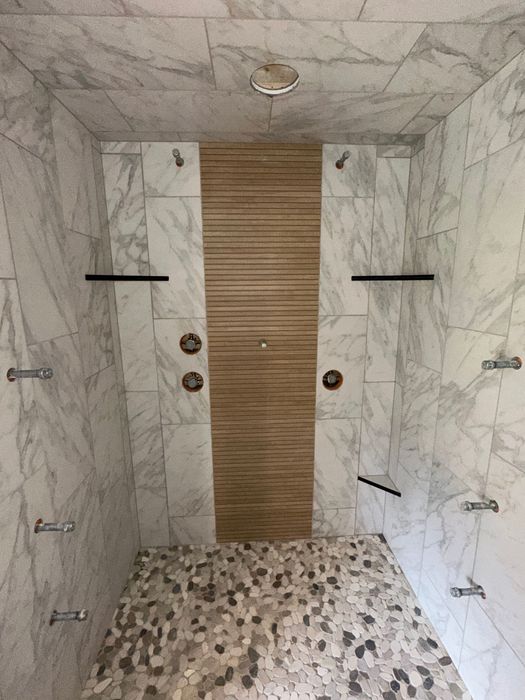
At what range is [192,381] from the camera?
62.9 inches

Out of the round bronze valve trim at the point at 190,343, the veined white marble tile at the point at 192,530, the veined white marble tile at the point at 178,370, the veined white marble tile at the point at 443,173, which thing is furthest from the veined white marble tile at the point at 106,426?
the veined white marble tile at the point at 443,173

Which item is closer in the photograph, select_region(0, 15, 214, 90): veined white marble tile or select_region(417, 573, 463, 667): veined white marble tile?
select_region(0, 15, 214, 90): veined white marble tile

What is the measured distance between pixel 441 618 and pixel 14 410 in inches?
68.5

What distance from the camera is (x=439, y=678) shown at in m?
1.16

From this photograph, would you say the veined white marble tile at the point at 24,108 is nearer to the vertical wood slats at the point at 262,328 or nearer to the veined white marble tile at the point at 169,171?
the veined white marble tile at the point at 169,171

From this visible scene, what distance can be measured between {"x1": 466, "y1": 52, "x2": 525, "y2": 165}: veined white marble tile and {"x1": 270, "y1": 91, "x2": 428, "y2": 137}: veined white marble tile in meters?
0.18

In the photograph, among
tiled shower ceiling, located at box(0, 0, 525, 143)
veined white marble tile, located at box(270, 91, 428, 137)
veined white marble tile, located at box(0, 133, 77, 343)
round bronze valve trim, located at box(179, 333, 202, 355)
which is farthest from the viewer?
round bronze valve trim, located at box(179, 333, 202, 355)

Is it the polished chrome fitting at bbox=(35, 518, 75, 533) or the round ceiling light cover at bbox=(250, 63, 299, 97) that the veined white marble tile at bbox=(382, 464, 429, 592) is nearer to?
the polished chrome fitting at bbox=(35, 518, 75, 533)

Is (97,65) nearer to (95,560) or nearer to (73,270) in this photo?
(73,270)

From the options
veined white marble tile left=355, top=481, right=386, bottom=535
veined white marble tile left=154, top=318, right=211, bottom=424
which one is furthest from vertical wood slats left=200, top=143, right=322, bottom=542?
veined white marble tile left=355, top=481, right=386, bottom=535

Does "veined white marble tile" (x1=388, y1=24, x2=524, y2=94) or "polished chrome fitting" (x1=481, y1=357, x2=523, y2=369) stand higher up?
"veined white marble tile" (x1=388, y1=24, x2=524, y2=94)

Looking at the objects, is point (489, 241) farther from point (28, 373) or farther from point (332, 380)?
point (28, 373)

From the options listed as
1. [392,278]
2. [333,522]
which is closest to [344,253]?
[392,278]

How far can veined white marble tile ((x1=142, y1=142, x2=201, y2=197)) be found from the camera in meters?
1.41
